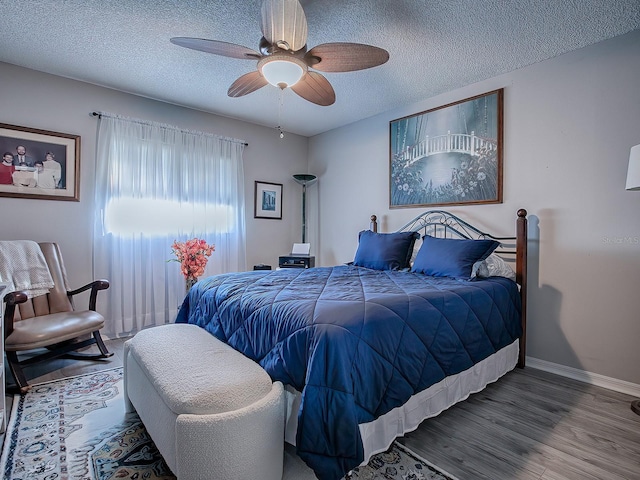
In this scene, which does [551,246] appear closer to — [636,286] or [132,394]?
[636,286]

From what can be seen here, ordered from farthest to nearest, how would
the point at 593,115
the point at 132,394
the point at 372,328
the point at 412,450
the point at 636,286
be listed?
the point at 593,115 < the point at 636,286 < the point at 132,394 < the point at 412,450 < the point at 372,328

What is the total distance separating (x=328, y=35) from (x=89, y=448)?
2.92 metres

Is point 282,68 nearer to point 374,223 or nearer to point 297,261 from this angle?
point 374,223

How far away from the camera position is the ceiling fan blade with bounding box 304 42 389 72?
75.6 inches

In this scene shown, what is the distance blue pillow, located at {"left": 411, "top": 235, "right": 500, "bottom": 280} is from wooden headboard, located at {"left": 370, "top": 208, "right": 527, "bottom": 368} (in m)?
0.27

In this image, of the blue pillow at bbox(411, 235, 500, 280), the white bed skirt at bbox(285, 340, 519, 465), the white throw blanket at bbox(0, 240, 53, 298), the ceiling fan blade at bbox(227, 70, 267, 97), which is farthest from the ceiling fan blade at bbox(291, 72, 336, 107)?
the white throw blanket at bbox(0, 240, 53, 298)

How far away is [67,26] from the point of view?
2328mm

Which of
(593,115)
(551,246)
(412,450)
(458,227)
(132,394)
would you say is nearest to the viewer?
(412,450)

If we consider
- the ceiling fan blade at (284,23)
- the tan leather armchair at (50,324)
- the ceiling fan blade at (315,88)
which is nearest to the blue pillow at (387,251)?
the ceiling fan blade at (315,88)

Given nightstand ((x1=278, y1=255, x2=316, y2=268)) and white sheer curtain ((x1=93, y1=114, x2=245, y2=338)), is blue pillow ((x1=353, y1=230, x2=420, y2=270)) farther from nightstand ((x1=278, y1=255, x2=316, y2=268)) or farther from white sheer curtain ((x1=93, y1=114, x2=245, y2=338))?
white sheer curtain ((x1=93, y1=114, x2=245, y2=338))

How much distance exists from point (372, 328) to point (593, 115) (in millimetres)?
2458

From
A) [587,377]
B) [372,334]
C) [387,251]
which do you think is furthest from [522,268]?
[372,334]

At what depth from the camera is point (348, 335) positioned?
1380 millimetres

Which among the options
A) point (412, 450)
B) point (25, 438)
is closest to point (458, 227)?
point (412, 450)
